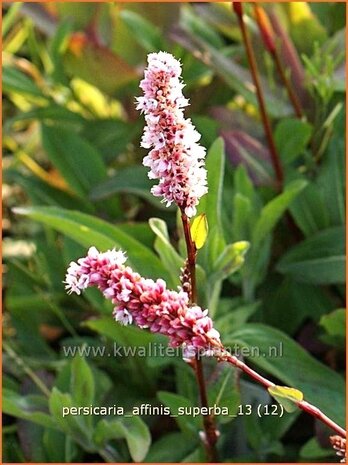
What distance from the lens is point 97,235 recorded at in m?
1.05

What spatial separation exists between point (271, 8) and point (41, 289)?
0.60 meters

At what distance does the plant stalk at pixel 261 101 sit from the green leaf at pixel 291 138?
0.02m

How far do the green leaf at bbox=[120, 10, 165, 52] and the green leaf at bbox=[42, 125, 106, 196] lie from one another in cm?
19

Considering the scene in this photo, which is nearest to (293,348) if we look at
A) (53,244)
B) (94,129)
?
(53,244)

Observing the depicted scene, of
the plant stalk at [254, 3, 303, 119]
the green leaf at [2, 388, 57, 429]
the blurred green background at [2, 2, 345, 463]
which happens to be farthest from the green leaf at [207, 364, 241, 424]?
the plant stalk at [254, 3, 303, 119]

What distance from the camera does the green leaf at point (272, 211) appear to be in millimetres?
1143

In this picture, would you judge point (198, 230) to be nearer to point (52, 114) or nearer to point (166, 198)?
point (166, 198)

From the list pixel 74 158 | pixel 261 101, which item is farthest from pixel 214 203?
pixel 74 158

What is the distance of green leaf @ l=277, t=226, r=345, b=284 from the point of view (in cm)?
121

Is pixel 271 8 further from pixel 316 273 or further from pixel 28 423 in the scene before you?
pixel 28 423

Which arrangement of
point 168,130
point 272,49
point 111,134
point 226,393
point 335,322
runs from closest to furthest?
point 168,130, point 226,393, point 335,322, point 272,49, point 111,134

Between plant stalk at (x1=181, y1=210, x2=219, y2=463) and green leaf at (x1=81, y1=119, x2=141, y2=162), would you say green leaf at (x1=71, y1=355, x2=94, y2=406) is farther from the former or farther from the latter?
green leaf at (x1=81, y1=119, x2=141, y2=162)

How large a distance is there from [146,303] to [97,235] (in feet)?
1.12

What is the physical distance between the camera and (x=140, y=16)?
1517 mm
